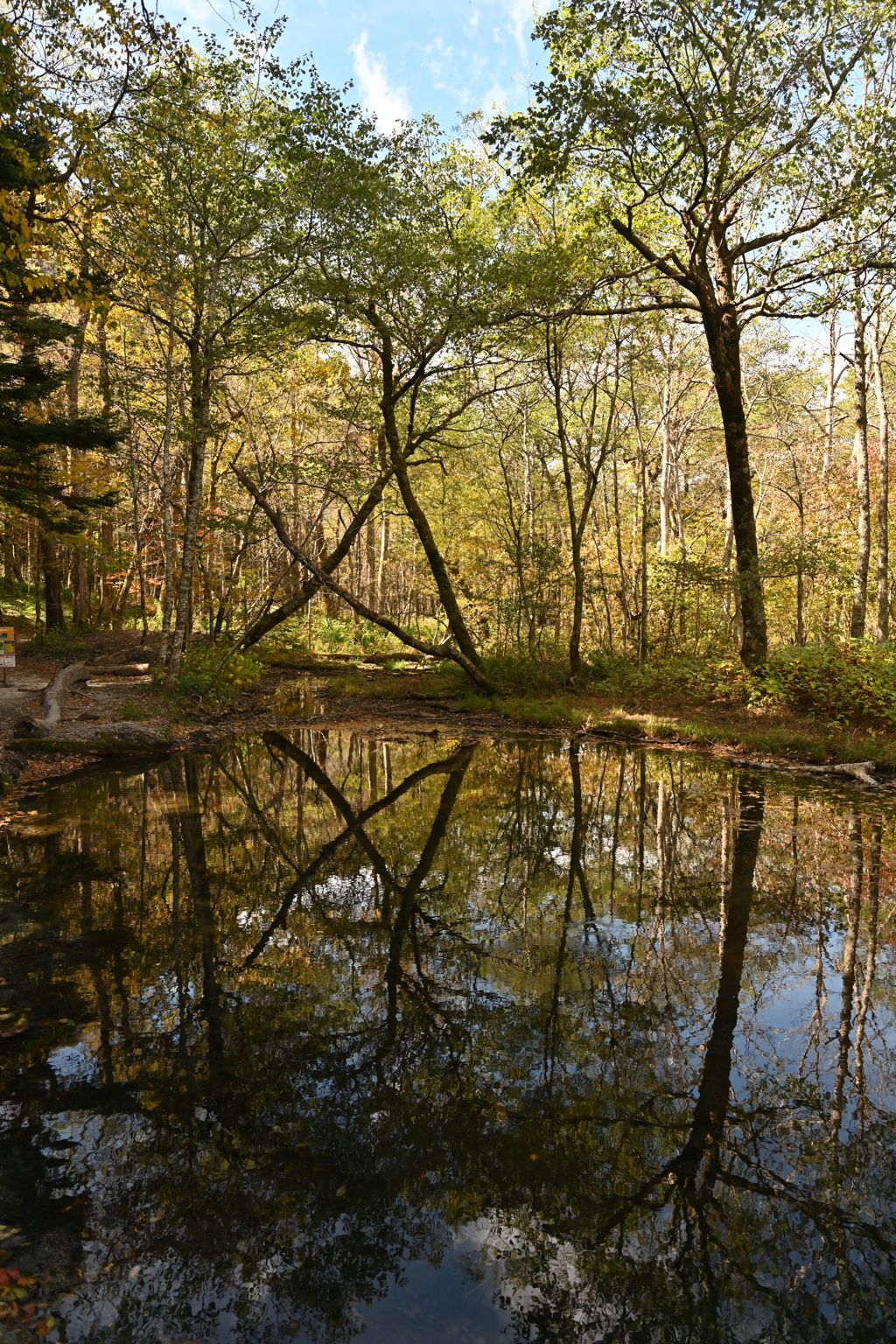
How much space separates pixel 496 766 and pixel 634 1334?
30.5ft

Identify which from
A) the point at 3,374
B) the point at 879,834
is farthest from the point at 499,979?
the point at 3,374

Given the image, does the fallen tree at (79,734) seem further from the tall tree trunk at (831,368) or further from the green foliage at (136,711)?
the tall tree trunk at (831,368)

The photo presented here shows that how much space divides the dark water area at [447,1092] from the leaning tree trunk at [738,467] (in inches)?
299

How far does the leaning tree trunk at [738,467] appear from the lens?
14102 millimetres

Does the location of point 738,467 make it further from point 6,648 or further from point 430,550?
point 6,648

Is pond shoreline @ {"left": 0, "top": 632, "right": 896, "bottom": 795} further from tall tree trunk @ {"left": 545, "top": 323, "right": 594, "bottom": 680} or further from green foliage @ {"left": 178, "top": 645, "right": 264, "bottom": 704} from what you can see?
tall tree trunk @ {"left": 545, "top": 323, "right": 594, "bottom": 680}

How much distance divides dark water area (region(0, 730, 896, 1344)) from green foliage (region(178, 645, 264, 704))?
790 cm

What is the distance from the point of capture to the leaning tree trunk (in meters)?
14.1

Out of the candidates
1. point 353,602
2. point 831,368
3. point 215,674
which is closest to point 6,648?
point 215,674

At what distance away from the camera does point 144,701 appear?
13734 millimetres

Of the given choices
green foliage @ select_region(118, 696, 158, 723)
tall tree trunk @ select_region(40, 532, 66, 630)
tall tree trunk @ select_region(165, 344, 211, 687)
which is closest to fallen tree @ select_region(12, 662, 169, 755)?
green foliage @ select_region(118, 696, 158, 723)

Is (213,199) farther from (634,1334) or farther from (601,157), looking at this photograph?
(634,1334)

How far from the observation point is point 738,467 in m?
14.5

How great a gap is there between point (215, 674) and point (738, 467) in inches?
447
